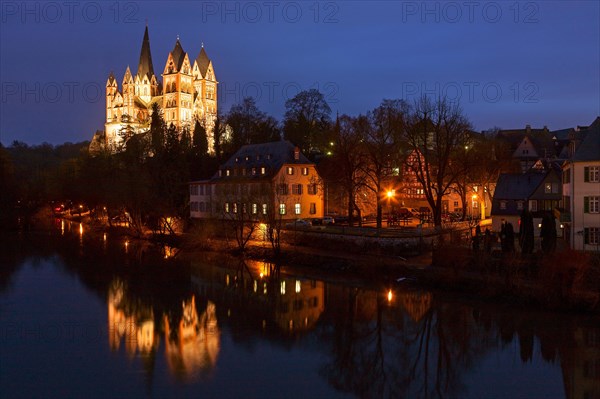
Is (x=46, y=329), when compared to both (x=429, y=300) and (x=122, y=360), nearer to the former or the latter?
(x=122, y=360)

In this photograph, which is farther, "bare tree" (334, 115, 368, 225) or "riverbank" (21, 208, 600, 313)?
"bare tree" (334, 115, 368, 225)

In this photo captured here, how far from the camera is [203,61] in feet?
417

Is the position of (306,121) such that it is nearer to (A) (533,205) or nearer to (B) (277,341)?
(A) (533,205)

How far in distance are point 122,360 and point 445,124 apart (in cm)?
3002

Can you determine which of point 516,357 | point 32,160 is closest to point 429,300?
point 516,357

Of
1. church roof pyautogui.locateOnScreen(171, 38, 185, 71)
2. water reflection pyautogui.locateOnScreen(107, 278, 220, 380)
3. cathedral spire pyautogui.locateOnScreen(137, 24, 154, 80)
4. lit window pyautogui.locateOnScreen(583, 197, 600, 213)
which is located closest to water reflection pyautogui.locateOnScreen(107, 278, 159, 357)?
water reflection pyautogui.locateOnScreen(107, 278, 220, 380)

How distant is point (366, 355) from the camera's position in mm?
20016

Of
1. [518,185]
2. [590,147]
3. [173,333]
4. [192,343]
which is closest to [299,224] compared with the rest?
[518,185]

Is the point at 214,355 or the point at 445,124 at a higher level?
the point at 445,124

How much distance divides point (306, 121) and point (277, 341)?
49226 mm

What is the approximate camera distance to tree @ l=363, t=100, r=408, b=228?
42625mm

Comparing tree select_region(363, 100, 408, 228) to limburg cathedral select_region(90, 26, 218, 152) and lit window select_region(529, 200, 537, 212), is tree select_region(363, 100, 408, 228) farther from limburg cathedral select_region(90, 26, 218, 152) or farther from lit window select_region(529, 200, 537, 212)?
limburg cathedral select_region(90, 26, 218, 152)

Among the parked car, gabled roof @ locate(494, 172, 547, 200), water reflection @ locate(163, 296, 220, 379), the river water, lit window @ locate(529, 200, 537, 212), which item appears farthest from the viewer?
the parked car

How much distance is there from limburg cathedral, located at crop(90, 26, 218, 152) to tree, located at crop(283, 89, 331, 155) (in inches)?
1874
